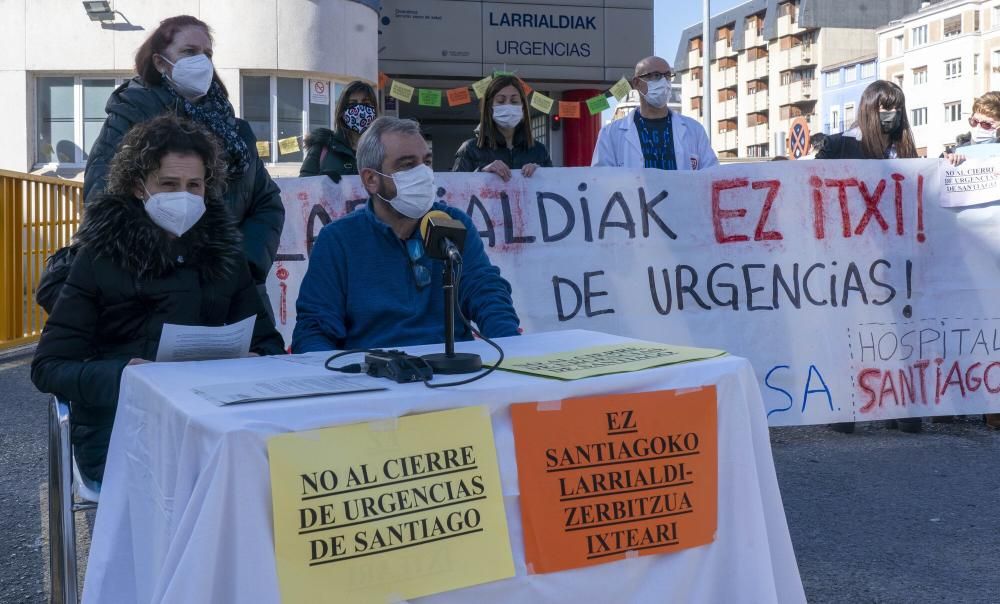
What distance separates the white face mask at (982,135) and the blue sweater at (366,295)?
439cm

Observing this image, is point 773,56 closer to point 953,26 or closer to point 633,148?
point 953,26

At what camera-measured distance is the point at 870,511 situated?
4609mm

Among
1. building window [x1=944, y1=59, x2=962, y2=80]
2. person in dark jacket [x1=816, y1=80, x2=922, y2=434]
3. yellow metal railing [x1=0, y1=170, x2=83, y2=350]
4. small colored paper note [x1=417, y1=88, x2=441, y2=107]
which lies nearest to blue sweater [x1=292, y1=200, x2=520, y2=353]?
person in dark jacket [x1=816, y1=80, x2=922, y2=434]

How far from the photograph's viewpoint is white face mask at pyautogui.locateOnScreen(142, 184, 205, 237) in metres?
3.04

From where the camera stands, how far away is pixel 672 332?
5.86m

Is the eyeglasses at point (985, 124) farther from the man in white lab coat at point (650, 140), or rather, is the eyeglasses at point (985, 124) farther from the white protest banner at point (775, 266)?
the man in white lab coat at point (650, 140)

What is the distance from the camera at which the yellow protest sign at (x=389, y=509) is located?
1877mm

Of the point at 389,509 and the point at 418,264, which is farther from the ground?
the point at 418,264

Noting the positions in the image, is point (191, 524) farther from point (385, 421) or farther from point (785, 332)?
point (785, 332)

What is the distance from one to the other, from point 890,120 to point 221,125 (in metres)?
3.77

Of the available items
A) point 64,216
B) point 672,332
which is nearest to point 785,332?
point 672,332

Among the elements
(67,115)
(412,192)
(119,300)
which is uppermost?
(67,115)

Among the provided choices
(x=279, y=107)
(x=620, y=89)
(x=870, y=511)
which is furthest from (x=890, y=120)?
(x=279, y=107)

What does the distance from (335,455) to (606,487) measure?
1.85 feet
